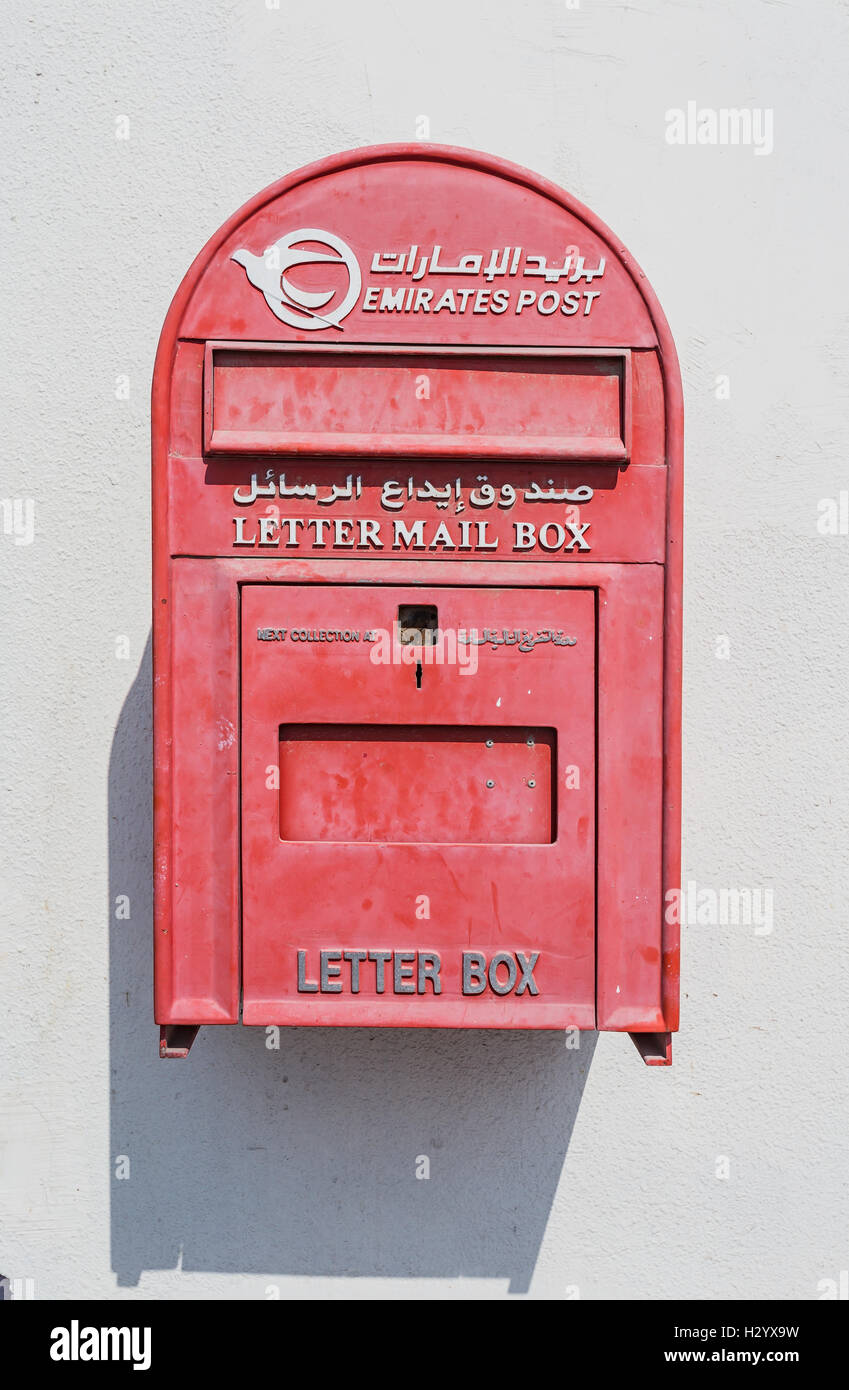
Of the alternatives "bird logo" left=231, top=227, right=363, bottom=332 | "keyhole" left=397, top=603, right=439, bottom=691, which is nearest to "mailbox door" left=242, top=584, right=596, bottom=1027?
"keyhole" left=397, top=603, right=439, bottom=691

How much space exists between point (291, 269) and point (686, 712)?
47.0 inches

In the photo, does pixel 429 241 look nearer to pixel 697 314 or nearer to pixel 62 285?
pixel 697 314

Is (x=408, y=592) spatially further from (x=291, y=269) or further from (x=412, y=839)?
(x=291, y=269)

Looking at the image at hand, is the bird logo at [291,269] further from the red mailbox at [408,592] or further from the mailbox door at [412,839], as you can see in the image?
the mailbox door at [412,839]

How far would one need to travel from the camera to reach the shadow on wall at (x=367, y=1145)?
190 cm

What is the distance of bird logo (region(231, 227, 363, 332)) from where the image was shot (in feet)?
4.66

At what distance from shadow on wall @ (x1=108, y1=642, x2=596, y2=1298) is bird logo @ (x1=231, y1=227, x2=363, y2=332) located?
84cm

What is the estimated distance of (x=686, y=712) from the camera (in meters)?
1.92

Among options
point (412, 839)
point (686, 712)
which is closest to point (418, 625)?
point (412, 839)

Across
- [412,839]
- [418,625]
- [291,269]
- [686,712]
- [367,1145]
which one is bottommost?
[367,1145]

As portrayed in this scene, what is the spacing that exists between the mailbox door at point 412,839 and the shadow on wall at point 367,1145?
52cm

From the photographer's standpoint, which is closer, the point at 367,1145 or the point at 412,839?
the point at 412,839

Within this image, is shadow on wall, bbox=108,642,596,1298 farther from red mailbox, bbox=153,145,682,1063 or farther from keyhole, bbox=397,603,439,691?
keyhole, bbox=397,603,439,691

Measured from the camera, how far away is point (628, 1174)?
1905 mm
